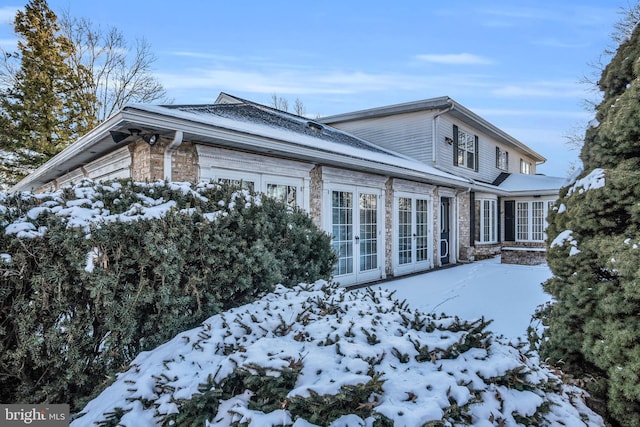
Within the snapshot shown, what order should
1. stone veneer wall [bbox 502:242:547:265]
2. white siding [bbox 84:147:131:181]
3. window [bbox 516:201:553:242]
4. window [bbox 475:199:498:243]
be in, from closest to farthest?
white siding [bbox 84:147:131:181] → stone veneer wall [bbox 502:242:547:265] → window [bbox 475:199:498:243] → window [bbox 516:201:553:242]

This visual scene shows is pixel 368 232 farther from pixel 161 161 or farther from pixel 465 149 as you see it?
pixel 465 149

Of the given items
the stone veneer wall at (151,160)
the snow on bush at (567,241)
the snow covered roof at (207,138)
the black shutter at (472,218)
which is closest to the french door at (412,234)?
the snow covered roof at (207,138)

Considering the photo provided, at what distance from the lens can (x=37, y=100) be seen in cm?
1498

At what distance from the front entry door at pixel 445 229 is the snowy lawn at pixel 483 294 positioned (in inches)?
53.5

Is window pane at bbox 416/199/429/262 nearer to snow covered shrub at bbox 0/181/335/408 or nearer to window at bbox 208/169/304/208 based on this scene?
window at bbox 208/169/304/208

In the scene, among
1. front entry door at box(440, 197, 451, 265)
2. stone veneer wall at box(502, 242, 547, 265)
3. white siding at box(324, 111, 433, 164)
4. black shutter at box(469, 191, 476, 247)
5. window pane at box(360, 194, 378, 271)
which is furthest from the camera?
black shutter at box(469, 191, 476, 247)

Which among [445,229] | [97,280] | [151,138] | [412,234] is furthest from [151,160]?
[445,229]

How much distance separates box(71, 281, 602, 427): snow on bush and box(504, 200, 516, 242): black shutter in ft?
49.9

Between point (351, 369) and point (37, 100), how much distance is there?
746 inches

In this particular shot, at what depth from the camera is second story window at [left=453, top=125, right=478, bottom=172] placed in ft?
43.4

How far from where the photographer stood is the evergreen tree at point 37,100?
48.8 ft

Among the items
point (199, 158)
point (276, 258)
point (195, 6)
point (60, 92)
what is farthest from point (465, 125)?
point (60, 92)

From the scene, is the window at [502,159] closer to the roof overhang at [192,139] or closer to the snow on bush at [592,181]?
the roof overhang at [192,139]

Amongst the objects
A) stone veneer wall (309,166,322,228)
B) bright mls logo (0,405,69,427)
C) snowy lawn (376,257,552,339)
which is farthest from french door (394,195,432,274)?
bright mls logo (0,405,69,427)
